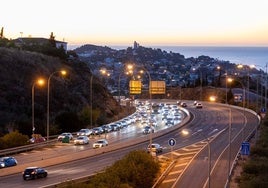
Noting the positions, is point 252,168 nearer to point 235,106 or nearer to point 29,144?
point 29,144

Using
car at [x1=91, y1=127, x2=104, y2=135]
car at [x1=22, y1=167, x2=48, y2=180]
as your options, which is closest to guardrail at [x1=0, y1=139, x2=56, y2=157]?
car at [x1=22, y1=167, x2=48, y2=180]

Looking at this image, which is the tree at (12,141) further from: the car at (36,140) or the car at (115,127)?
the car at (115,127)

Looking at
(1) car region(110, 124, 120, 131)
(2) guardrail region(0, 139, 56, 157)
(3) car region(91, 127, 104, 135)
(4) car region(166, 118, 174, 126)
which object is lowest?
(4) car region(166, 118, 174, 126)

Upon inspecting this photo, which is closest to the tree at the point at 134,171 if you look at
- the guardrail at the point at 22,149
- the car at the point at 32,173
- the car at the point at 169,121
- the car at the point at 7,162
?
the car at the point at 32,173

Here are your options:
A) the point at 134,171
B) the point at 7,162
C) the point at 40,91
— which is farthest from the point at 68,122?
the point at 134,171

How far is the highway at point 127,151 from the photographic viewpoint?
129 ft

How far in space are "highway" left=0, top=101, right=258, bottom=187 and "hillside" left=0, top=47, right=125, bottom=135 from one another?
31.0 feet

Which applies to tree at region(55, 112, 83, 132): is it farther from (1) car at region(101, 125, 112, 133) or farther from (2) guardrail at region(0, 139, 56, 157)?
(2) guardrail at region(0, 139, 56, 157)

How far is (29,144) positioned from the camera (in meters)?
53.2

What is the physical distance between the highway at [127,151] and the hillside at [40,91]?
9.44m

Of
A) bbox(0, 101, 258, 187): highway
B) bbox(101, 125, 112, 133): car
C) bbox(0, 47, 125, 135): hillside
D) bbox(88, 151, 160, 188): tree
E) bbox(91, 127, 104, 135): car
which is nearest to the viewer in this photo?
bbox(88, 151, 160, 188): tree

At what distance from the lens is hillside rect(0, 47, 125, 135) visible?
70713mm

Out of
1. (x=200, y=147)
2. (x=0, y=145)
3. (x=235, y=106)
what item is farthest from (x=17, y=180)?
(x=235, y=106)

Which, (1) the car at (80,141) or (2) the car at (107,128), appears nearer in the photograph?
(1) the car at (80,141)
